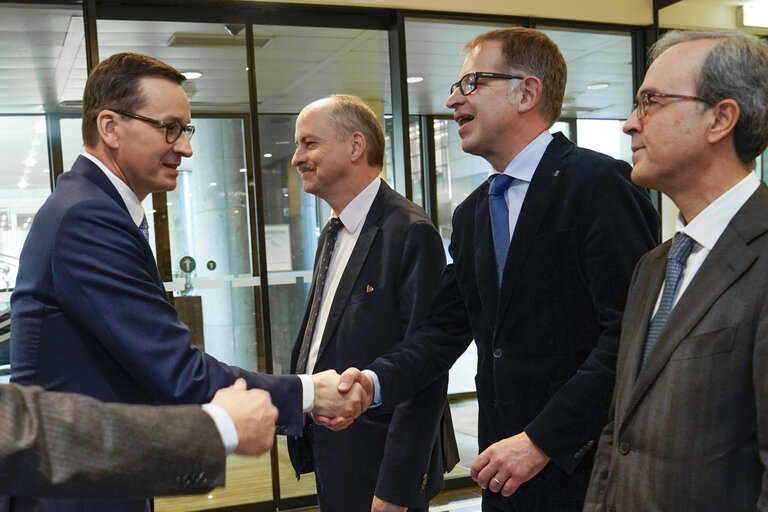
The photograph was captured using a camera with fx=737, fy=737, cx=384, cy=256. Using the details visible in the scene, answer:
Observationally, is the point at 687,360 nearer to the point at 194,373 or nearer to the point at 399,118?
the point at 194,373

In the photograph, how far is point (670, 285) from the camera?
1492 mm

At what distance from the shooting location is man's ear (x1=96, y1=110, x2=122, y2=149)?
6.41 feet

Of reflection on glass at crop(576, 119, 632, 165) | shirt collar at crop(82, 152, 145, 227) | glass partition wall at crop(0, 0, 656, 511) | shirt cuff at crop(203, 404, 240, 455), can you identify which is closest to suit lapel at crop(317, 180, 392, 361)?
shirt collar at crop(82, 152, 145, 227)

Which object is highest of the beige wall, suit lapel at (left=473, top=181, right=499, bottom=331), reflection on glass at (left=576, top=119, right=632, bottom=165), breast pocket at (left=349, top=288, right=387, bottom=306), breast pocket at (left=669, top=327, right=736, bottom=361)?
the beige wall

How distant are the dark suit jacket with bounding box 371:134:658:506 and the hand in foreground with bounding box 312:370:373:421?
1.37 feet

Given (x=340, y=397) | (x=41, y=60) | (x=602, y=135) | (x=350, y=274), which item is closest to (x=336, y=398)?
(x=340, y=397)

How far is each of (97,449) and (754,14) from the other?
5.71 meters

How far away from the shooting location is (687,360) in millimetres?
1331

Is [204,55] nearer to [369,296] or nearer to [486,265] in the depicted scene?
[369,296]

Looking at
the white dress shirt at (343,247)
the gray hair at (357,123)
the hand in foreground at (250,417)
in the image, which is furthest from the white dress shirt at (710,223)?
the gray hair at (357,123)

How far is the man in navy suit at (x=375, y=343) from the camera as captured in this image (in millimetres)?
2268

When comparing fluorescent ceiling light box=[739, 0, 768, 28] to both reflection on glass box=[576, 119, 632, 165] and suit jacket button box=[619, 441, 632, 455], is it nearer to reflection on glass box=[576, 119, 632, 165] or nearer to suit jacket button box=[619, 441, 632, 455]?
reflection on glass box=[576, 119, 632, 165]

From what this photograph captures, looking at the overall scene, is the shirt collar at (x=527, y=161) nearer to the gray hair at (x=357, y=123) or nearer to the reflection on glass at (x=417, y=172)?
the gray hair at (x=357, y=123)

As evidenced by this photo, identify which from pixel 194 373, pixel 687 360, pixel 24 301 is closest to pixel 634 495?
pixel 687 360
